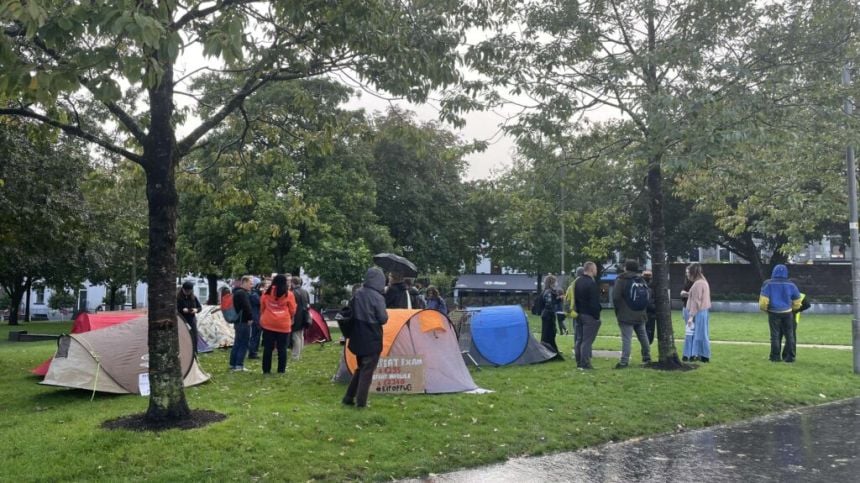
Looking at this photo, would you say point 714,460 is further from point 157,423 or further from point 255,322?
point 255,322

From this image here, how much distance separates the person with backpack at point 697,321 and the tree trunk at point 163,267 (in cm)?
917

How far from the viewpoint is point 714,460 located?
672 cm

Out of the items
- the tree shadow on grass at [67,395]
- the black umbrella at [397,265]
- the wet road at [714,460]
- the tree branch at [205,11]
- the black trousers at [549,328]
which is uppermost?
the tree branch at [205,11]

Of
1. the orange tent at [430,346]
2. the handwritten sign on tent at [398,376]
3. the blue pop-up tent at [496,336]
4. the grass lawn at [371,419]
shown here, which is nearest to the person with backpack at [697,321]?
the grass lawn at [371,419]

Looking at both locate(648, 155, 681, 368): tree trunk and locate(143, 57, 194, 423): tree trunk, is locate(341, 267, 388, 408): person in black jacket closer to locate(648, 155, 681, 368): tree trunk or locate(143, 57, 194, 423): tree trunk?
locate(143, 57, 194, 423): tree trunk

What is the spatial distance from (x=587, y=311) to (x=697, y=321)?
8.34 feet

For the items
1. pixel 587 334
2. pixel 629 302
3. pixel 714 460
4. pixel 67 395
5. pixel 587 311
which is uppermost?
pixel 629 302

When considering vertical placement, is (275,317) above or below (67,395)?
above

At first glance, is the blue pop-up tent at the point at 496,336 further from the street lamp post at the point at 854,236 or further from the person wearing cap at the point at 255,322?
the street lamp post at the point at 854,236

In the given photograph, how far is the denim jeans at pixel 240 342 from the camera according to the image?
11789 mm

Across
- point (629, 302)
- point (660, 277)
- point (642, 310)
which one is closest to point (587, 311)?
point (629, 302)

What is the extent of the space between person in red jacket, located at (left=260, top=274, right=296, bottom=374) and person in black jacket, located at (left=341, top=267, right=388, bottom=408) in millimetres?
3189

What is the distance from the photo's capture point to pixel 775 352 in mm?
13133

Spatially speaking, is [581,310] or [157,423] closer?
[157,423]
